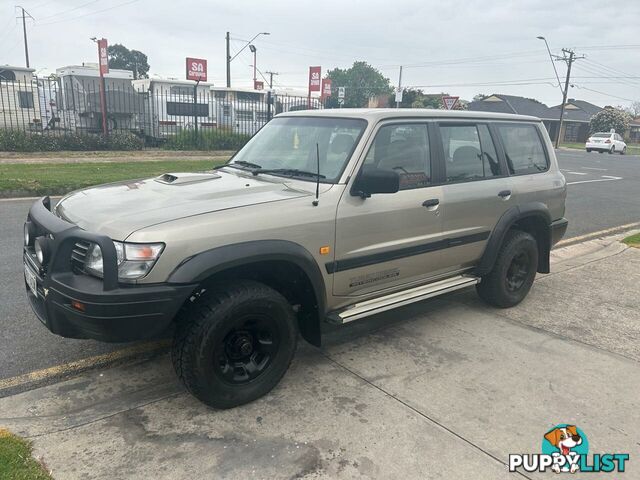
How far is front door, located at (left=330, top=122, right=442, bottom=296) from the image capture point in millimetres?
3518

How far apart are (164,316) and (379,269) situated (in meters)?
1.62

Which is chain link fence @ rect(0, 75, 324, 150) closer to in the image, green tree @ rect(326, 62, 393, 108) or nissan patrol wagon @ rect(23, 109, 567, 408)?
nissan patrol wagon @ rect(23, 109, 567, 408)

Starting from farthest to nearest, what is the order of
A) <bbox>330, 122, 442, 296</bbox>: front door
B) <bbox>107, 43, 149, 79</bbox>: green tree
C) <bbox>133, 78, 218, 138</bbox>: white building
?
<bbox>107, 43, 149, 79</bbox>: green tree → <bbox>133, 78, 218, 138</bbox>: white building → <bbox>330, 122, 442, 296</bbox>: front door

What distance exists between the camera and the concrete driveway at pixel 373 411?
106 inches

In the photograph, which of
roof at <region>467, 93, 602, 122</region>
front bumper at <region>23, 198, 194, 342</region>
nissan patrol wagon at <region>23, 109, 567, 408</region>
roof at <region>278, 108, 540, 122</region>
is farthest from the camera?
roof at <region>467, 93, 602, 122</region>

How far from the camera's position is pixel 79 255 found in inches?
112

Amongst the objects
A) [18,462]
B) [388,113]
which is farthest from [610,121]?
[18,462]

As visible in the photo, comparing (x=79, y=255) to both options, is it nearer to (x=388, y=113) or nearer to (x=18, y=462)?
(x=18, y=462)

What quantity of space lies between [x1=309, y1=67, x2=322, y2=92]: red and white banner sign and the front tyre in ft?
62.1

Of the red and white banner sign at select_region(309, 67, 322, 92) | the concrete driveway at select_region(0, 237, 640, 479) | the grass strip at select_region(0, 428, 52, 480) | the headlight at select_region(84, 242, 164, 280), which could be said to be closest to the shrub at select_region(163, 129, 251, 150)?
the red and white banner sign at select_region(309, 67, 322, 92)

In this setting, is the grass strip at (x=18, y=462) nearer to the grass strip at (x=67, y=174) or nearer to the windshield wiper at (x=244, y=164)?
the windshield wiper at (x=244, y=164)

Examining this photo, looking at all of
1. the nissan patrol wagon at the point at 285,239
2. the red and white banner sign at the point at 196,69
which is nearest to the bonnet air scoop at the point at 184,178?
the nissan patrol wagon at the point at 285,239

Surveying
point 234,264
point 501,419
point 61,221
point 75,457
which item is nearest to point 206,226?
point 234,264

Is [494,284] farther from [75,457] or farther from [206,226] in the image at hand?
[75,457]
